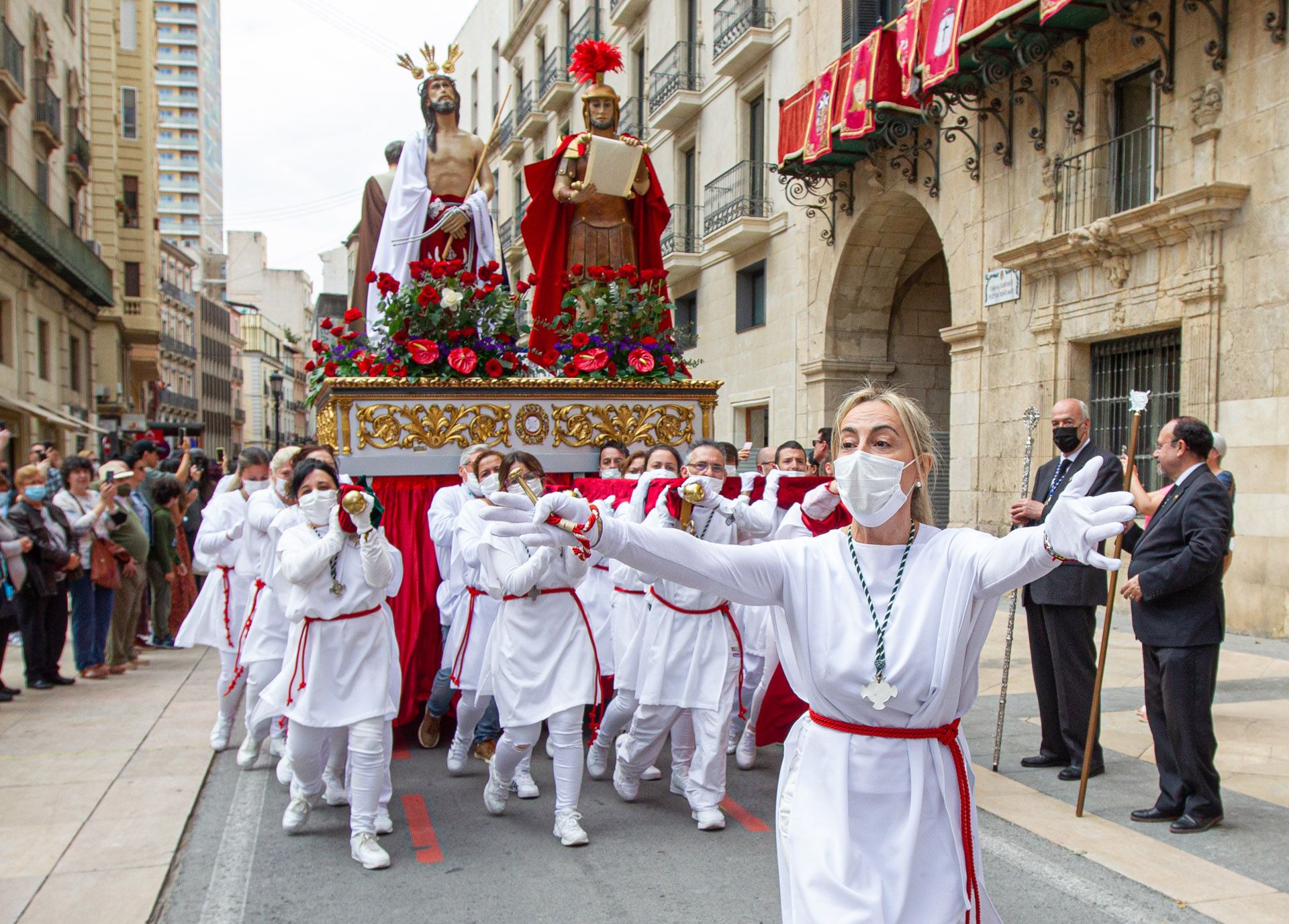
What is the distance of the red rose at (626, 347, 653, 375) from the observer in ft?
25.8

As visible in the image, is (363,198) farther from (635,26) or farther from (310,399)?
(635,26)

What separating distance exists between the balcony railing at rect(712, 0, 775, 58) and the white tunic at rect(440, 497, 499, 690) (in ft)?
50.0

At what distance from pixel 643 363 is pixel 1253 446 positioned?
5.76 metres

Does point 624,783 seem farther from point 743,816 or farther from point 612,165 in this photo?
point 612,165

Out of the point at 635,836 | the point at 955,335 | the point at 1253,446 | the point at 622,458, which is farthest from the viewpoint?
the point at 955,335

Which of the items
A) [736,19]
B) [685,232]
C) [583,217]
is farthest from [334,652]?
[685,232]

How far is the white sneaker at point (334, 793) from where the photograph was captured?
550 centimetres

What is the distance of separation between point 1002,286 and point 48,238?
66.1ft

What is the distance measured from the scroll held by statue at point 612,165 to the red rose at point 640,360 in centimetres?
153

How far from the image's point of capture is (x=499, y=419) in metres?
7.47

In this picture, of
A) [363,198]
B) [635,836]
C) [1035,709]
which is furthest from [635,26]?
[635,836]

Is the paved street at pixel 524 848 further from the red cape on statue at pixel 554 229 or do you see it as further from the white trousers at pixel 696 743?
the red cape on statue at pixel 554 229

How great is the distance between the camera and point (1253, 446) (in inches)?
380

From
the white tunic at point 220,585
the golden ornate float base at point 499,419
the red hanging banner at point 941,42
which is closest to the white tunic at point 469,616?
the golden ornate float base at point 499,419
